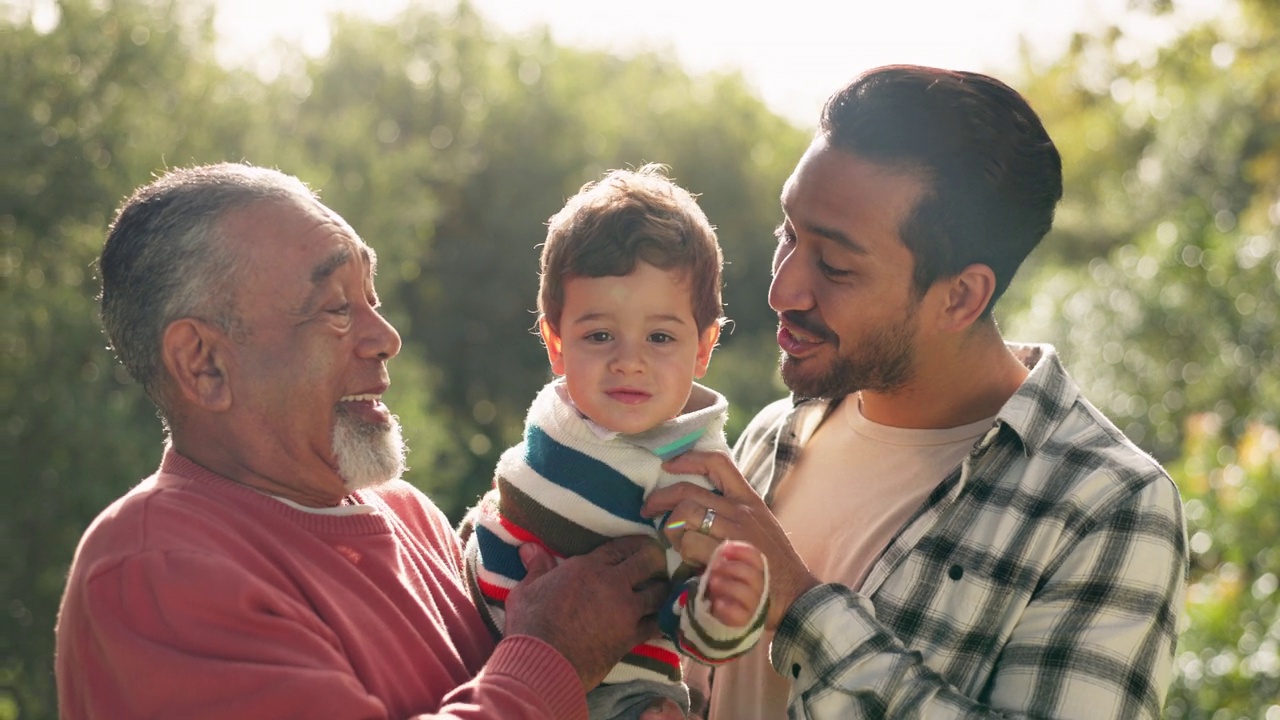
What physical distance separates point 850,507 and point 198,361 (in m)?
1.70

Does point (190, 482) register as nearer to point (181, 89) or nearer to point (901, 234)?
point (901, 234)

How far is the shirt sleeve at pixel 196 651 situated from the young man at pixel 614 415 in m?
0.62

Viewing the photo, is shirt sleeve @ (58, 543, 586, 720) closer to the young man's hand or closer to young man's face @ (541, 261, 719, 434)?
the young man's hand

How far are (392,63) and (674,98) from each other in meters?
6.62

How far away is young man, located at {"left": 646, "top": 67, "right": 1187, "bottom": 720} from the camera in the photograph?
284 cm

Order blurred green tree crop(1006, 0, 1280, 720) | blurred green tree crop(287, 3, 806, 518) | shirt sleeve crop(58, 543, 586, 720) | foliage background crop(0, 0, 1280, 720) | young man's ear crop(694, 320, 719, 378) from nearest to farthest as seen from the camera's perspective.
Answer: shirt sleeve crop(58, 543, 586, 720)
young man's ear crop(694, 320, 719, 378)
blurred green tree crop(1006, 0, 1280, 720)
foliage background crop(0, 0, 1280, 720)
blurred green tree crop(287, 3, 806, 518)

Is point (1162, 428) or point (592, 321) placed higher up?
point (592, 321)

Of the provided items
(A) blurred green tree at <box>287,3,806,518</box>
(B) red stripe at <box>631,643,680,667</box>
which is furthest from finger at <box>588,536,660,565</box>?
(A) blurred green tree at <box>287,3,806,518</box>

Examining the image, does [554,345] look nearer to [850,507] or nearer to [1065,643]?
[850,507]

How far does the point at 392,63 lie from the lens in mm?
20297

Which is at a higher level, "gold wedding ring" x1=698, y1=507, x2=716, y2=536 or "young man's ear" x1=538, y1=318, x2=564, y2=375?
"young man's ear" x1=538, y1=318, x2=564, y2=375

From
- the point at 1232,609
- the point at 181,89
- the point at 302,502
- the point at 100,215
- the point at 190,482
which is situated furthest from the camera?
the point at 181,89

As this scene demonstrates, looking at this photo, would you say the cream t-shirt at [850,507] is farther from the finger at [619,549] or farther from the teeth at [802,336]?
the finger at [619,549]

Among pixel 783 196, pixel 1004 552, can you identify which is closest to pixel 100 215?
pixel 783 196
